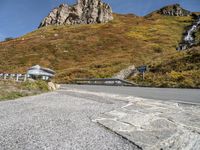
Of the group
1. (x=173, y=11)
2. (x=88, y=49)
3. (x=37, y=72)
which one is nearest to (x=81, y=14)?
(x=173, y=11)

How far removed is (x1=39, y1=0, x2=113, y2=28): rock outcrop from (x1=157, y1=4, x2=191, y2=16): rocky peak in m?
37.2

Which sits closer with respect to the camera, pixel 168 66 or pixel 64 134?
pixel 64 134

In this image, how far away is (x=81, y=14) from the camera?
115875 millimetres

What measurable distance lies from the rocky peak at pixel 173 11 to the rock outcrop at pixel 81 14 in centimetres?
3722

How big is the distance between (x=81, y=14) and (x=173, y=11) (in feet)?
173

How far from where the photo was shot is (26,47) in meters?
66.3

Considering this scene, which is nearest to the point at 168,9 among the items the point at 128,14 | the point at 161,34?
the point at 128,14

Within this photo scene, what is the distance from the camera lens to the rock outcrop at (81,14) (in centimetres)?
10960

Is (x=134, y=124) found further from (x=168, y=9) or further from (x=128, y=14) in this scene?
(x=168, y=9)

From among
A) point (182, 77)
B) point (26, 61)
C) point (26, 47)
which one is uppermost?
point (26, 47)

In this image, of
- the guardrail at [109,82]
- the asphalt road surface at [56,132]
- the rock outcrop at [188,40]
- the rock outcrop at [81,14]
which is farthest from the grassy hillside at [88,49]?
the asphalt road surface at [56,132]

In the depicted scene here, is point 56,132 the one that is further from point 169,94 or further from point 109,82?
point 109,82

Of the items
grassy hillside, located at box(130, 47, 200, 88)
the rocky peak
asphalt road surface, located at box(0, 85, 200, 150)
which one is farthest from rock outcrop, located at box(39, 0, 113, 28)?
asphalt road surface, located at box(0, 85, 200, 150)

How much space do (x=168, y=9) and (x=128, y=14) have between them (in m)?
28.9
